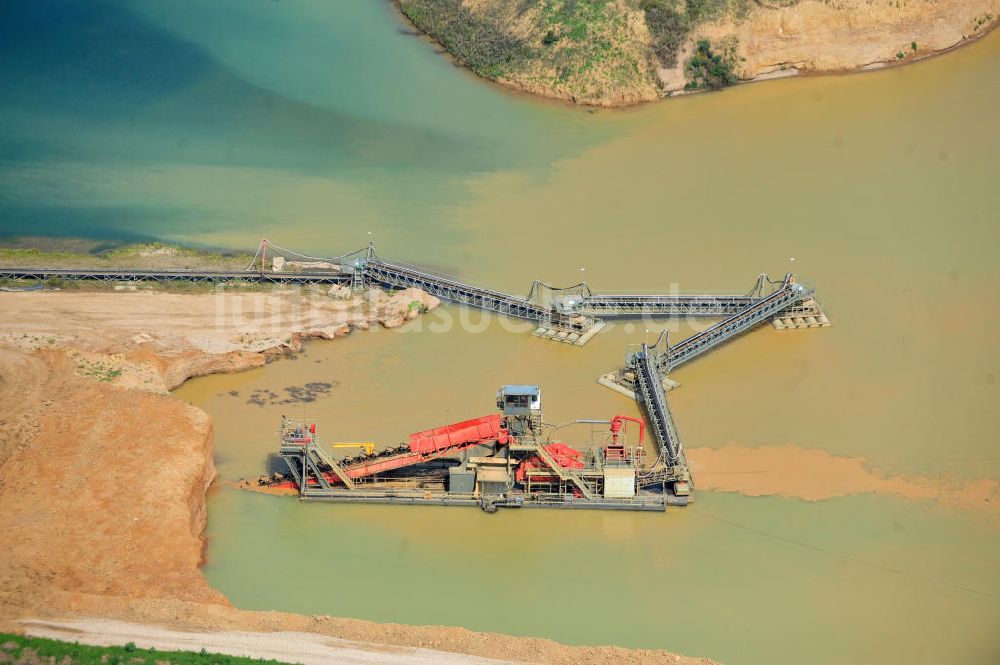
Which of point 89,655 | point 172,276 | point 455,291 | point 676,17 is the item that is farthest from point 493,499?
point 676,17

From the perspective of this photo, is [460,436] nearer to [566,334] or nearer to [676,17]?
[566,334]

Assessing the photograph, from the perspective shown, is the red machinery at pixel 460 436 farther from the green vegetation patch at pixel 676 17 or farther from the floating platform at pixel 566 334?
the green vegetation patch at pixel 676 17

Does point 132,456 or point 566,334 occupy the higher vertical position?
point 566,334

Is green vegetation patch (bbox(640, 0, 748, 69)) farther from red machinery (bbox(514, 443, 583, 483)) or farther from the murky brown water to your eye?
red machinery (bbox(514, 443, 583, 483))

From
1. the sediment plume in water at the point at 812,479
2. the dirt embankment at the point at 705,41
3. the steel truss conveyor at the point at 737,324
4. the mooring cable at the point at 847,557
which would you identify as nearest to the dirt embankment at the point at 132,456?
the mooring cable at the point at 847,557

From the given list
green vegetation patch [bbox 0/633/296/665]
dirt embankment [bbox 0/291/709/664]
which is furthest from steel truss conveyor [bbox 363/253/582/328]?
green vegetation patch [bbox 0/633/296/665]

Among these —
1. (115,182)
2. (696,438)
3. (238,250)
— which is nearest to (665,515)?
(696,438)
